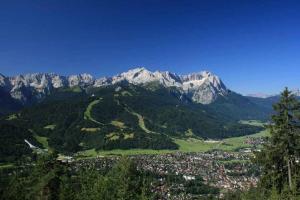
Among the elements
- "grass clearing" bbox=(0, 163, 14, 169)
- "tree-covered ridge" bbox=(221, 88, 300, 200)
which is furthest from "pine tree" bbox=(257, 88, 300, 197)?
"grass clearing" bbox=(0, 163, 14, 169)

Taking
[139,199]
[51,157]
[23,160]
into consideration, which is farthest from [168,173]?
[139,199]

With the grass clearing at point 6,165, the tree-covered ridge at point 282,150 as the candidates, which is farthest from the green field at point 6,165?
the tree-covered ridge at point 282,150

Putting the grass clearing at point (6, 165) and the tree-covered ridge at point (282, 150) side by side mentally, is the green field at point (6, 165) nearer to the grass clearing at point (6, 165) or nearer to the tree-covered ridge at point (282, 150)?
the grass clearing at point (6, 165)

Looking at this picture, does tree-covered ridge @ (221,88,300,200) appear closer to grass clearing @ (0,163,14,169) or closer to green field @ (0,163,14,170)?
green field @ (0,163,14,170)

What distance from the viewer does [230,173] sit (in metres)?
186

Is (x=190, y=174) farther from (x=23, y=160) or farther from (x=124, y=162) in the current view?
(x=124, y=162)

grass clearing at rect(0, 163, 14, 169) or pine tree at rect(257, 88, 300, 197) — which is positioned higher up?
pine tree at rect(257, 88, 300, 197)

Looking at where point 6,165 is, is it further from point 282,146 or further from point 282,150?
point 282,146

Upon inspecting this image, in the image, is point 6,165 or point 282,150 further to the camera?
point 6,165

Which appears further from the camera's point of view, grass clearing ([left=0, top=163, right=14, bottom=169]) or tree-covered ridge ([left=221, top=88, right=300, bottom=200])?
grass clearing ([left=0, top=163, right=14, bottom=169])

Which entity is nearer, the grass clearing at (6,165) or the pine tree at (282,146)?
the pine tree at (282,146)

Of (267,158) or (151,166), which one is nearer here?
(267,158)

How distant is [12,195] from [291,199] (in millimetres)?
33349

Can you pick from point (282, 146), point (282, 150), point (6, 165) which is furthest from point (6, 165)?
point (282, 146)
